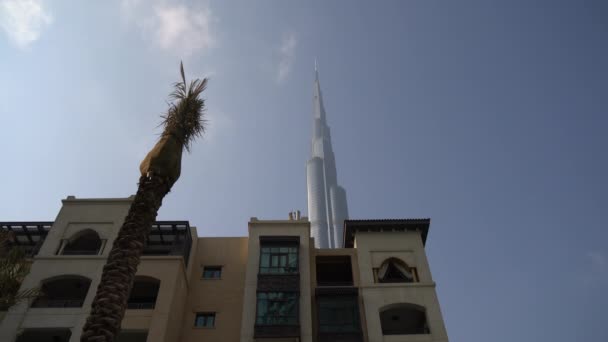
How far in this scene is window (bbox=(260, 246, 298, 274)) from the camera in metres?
30.2

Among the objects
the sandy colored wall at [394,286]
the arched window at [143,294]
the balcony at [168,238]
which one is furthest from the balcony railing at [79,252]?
the sandy colored wall at [394,286]

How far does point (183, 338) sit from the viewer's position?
92.4 ft

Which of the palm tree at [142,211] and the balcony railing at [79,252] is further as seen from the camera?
the balcony railing at [79,252]

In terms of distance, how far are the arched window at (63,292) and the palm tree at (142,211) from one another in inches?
529

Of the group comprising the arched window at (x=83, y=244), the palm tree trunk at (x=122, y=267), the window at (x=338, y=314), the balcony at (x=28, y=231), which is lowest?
the palm tree trunk at (x=122, y=267)

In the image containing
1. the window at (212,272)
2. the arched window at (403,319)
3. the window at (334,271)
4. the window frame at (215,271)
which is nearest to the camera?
the arched window at (403,319)

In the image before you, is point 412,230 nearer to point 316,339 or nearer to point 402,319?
point 402,319

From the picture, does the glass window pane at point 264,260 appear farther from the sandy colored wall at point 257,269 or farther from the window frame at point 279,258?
the sandy colored wall at point 257,269

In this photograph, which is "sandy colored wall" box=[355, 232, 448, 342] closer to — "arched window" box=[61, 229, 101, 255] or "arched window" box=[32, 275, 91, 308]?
"arched window" box=[32, 275, 91, 308]

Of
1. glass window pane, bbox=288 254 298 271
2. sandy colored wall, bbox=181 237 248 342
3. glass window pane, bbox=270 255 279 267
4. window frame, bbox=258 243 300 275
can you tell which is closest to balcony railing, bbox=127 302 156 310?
sandy colored wall, bbox=181 237 248 342

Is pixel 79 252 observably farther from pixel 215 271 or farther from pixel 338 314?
pixel 338 314

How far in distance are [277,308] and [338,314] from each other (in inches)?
149

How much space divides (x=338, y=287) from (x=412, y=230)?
754 cm

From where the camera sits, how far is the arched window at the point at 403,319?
29156mm
